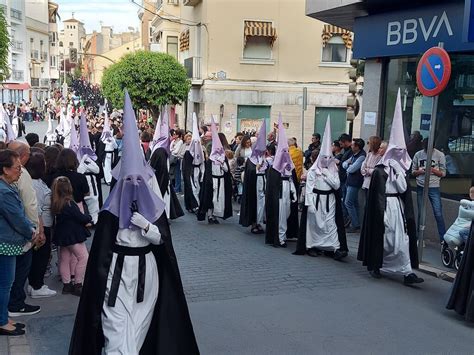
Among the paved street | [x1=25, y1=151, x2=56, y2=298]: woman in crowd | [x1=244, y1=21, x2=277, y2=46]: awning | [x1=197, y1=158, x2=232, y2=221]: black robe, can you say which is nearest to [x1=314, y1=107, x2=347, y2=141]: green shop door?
[x1=244, y1=21, x2=277, y2=46]: awning

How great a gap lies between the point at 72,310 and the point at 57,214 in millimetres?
1172

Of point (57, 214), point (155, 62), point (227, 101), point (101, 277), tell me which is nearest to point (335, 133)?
point (227, 101)

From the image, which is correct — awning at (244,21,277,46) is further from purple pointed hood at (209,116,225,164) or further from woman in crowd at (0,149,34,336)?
woman in crowd at (0,149,34,336)

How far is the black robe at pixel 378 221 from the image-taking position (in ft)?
26.3

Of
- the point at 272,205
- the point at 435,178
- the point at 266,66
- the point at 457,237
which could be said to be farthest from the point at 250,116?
the point at 457,237

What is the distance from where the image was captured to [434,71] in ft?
27.4

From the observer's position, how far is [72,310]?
6.80m

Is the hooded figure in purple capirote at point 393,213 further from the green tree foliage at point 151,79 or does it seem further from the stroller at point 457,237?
the green tree foliage at point 151,79

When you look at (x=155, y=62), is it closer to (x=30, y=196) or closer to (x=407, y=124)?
(x=407, y=124)

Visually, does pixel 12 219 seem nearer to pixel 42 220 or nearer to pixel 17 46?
pixel 42 220

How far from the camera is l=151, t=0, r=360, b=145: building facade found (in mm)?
27062

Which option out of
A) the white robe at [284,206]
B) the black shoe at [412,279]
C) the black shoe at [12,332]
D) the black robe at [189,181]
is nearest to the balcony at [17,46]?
the black robe at [189,181]

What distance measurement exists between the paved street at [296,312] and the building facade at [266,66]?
18732 millimetres

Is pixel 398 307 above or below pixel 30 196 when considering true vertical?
below
